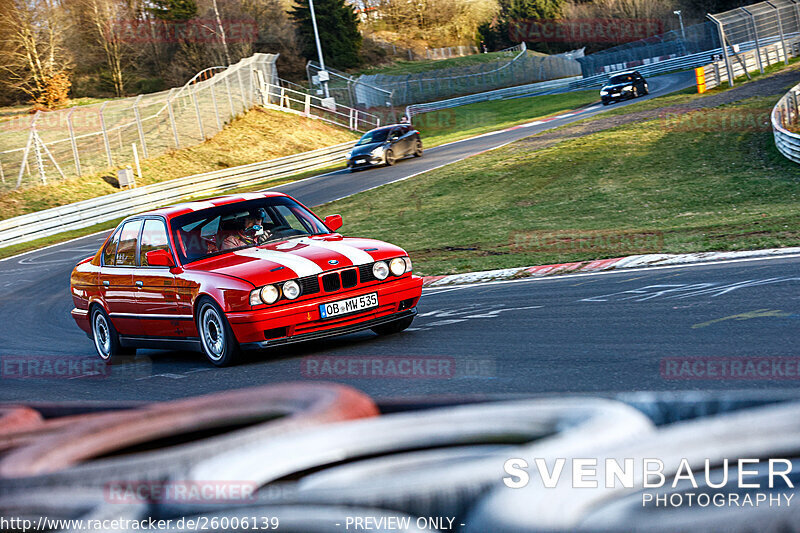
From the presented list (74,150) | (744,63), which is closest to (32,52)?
(74,150)

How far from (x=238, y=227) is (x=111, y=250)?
170 centimetres

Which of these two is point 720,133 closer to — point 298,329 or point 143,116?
point 298,329

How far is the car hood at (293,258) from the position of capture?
24.4 feet

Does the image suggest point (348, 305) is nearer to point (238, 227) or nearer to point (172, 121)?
point (238, 227)

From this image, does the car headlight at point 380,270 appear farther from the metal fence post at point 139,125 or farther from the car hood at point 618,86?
the car hood at point 618,86

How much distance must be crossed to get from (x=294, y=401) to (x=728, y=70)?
113ft

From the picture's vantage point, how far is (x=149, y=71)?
64.0m

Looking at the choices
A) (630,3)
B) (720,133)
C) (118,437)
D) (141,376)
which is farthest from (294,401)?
(630,3)

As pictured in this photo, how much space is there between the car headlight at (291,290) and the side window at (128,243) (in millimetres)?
2289

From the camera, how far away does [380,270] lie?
7828mm

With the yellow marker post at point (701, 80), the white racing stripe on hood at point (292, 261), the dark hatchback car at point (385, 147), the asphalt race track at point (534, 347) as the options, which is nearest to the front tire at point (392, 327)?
the asphalt race track at point (534, 347)

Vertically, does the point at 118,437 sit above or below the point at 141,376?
above

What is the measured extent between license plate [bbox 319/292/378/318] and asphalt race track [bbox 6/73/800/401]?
1.21 ft

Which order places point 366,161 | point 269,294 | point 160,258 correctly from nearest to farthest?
point 269,294 → point 160,258 → point 366,161
